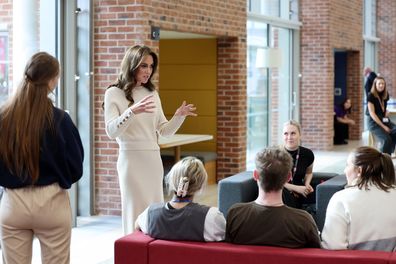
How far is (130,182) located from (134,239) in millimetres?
1169

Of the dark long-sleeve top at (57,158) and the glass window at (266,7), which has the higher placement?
the glass window at (266,7)

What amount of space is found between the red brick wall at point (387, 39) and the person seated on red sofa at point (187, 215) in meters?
17.7

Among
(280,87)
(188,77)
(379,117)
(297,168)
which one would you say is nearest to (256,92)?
(280,87)

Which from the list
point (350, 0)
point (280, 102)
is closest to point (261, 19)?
point (280, 102)

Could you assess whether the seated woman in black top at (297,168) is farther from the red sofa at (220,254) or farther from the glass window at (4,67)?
the glass window at (4,67)

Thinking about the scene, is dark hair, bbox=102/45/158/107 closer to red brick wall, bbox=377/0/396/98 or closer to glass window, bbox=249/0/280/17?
glass window, bbox=249/0/280/17

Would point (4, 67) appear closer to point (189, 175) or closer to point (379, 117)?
point (189, 175)

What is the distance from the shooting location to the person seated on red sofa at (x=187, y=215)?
3.46 meters

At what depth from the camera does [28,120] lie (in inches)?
135

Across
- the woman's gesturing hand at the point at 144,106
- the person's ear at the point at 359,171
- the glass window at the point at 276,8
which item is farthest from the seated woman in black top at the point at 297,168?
the glass window at the point at 276,8

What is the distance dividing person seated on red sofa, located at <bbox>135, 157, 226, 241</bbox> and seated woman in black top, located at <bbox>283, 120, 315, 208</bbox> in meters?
2.18

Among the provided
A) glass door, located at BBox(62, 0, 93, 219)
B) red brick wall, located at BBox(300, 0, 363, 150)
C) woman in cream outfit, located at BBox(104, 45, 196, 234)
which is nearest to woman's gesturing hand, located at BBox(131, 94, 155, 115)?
woman in cream outfit, located at BBox(104, 45, 196, 234)

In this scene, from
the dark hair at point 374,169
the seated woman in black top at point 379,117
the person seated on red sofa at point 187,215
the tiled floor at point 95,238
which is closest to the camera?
the person seated on red sofa at point 187,215

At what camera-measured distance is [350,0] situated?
16297mm
